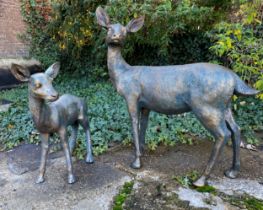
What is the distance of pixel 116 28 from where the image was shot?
2.82m

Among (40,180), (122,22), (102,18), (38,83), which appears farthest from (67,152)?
(122,22)

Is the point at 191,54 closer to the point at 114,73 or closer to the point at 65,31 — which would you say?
the point at 65,31

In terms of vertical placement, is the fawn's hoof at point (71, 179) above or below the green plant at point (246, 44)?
below

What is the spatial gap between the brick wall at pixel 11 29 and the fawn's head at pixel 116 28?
24.1 feet

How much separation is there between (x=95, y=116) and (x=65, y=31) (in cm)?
426

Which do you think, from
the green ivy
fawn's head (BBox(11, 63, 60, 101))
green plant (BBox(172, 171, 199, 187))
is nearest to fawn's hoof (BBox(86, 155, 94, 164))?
the green ivy

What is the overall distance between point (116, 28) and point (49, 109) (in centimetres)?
114

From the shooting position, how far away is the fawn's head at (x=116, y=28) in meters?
2.82

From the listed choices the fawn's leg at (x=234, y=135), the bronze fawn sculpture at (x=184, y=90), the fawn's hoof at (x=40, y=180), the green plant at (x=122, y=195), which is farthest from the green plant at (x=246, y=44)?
the fawn's hoof at (x=40, y=180)

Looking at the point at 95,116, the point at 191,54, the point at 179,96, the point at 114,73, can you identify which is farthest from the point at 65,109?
→ the point at 191,54

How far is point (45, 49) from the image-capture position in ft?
29.6

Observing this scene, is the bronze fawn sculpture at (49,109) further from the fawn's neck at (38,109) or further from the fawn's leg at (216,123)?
the fawn's leg at (216,123)

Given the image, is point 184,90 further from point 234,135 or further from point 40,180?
point 40,180

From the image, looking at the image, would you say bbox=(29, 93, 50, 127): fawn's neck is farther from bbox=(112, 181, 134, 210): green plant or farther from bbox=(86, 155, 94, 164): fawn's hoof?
bbox=(112, 181, 134, 210): green plant
